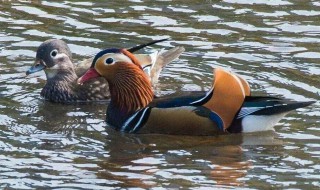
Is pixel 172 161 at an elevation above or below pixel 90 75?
below

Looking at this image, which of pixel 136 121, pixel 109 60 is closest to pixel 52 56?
pixel 109 60

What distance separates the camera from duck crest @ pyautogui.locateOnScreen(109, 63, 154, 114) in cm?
1150

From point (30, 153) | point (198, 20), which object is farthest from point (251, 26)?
point (30, 153)

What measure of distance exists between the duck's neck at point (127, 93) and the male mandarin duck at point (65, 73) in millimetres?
933

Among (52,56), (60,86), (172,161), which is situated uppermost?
(52,56)

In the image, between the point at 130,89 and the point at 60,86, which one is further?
the point at 60,86

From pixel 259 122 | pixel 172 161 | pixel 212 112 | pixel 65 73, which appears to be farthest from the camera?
pixel 65 73

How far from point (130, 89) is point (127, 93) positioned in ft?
0.17

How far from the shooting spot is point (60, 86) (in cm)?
1258

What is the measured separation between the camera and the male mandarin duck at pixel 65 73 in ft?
40.9

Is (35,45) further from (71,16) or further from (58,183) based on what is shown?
(58,183)

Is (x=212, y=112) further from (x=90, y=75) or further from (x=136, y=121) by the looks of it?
(x=90, y=75)

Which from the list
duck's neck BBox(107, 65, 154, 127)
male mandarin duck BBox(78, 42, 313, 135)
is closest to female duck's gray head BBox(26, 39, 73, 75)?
duck's neck BBox(107, 65, 154, 127)

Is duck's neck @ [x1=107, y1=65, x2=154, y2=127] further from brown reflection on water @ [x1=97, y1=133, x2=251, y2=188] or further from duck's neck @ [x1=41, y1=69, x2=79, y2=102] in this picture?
duck's neck @ [x1=41, y1=69, x2=79, y2=102]
